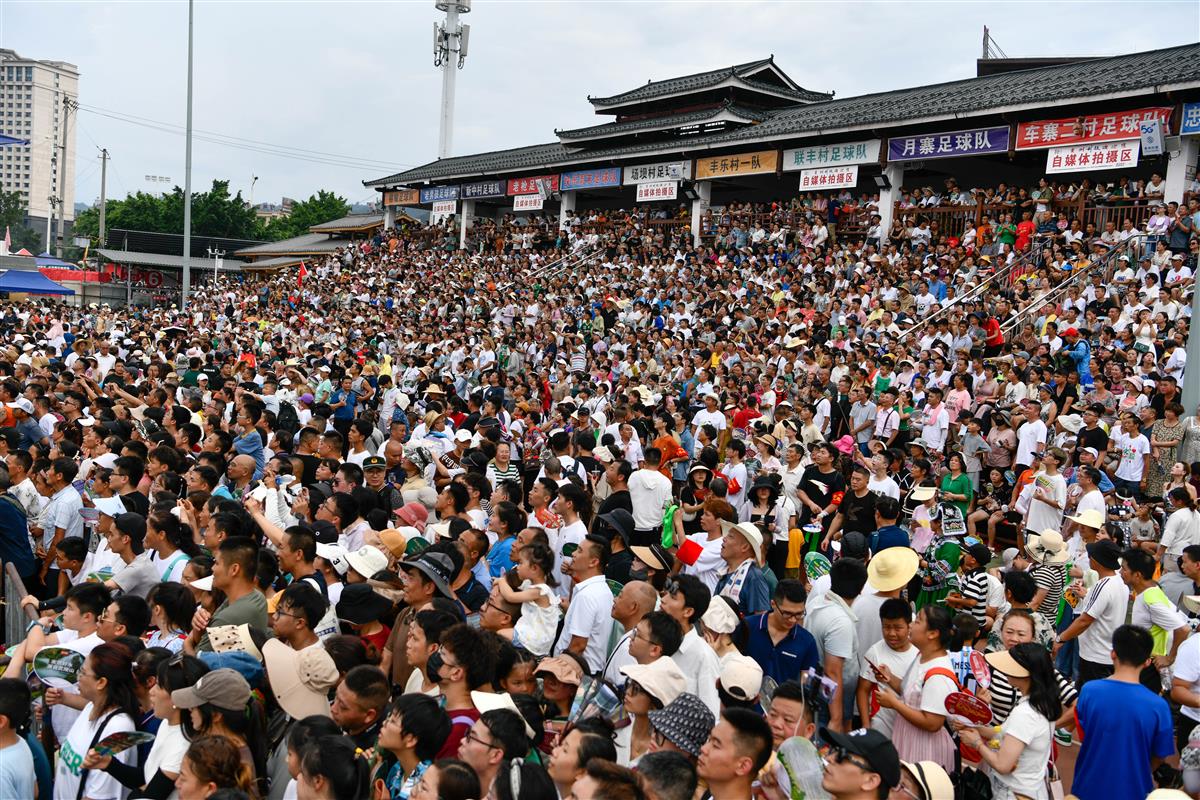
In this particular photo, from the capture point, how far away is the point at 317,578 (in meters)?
5.42

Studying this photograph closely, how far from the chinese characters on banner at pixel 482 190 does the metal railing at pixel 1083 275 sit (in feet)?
67.0

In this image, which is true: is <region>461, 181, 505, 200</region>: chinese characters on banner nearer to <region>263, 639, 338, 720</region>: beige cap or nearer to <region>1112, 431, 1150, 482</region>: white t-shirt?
<region>1112, 431, 1150, 482</region>: white t-shirt

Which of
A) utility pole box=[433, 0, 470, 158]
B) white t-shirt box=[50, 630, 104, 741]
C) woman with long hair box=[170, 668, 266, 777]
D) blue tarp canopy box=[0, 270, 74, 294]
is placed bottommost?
white t-shirt box=[50, 630, 104, 741]

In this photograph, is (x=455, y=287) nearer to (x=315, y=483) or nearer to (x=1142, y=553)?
(x=315, y=483)

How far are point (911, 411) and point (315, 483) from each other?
7.24m

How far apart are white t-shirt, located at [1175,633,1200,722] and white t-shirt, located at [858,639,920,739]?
64.1 inches

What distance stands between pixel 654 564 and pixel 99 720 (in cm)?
320

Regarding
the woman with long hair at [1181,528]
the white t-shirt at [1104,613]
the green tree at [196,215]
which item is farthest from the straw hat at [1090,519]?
the green tree at [196,215]

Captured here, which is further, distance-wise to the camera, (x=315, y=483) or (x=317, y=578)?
(x=315, y=483)

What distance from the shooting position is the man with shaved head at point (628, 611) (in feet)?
15.5

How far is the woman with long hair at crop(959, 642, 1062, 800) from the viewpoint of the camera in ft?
13.1

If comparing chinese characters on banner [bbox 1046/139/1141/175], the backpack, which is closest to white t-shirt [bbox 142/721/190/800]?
the backpack

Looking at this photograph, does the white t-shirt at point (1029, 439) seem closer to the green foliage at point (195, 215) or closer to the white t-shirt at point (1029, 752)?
the white t-shirt at point (1029, 752)

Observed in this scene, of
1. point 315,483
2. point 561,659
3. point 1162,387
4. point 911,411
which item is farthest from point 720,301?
point 561,659
